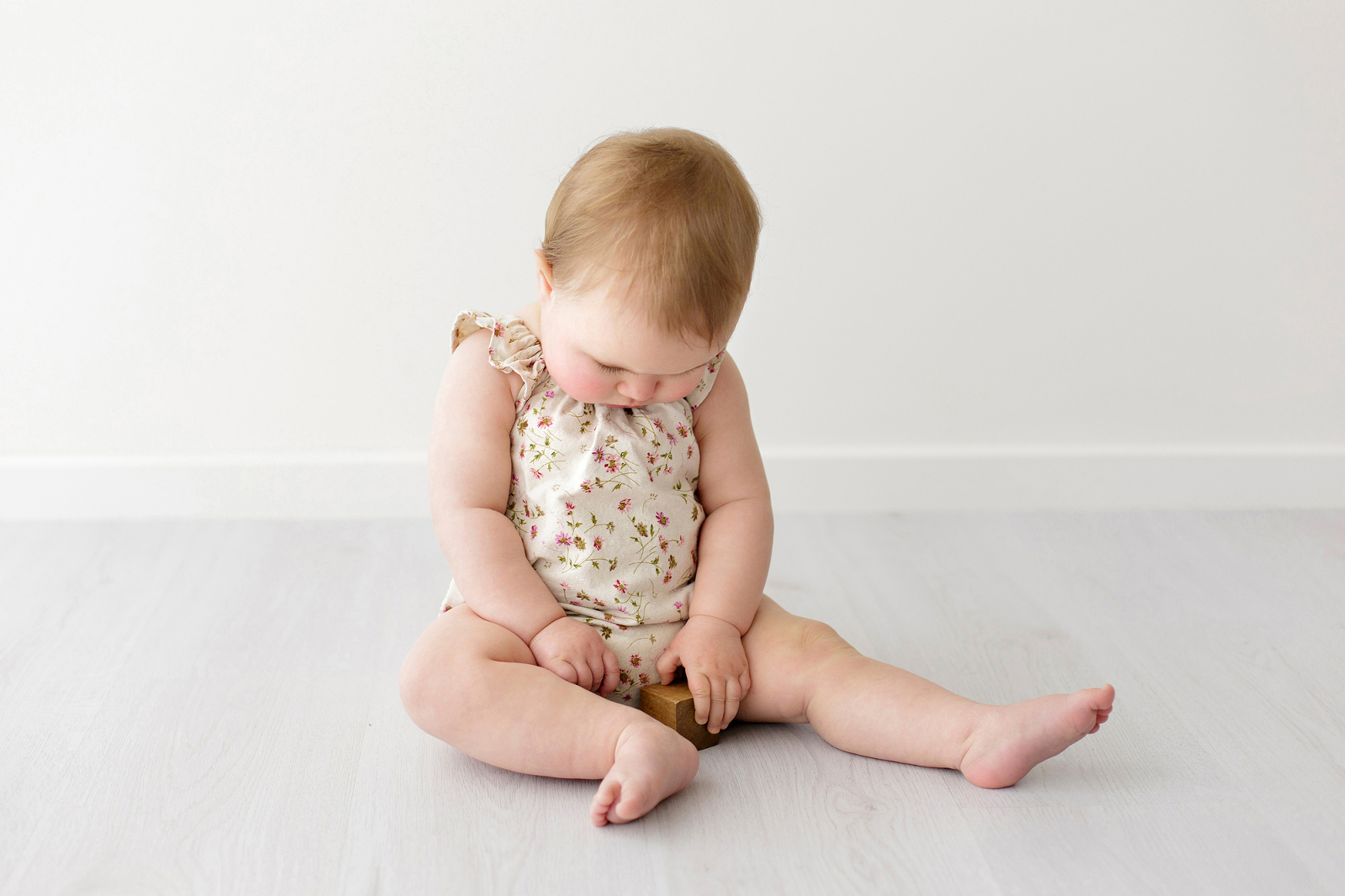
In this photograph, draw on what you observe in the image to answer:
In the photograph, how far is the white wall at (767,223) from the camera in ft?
4.96

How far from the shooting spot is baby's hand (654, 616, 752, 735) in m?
0.92

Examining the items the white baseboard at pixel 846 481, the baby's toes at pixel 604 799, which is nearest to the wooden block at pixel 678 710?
the baby's toes at pixel 604 799

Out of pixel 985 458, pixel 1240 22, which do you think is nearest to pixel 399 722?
pixel 985 458

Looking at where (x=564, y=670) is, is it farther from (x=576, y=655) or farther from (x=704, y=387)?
(x=704, y=387)

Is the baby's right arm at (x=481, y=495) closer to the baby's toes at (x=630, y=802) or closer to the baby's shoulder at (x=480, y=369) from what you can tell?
the baby's shoulder at (x=480, y=369)

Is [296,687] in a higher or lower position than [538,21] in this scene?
lower

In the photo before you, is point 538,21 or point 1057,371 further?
point 1057,371

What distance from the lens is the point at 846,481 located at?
5.51 ft

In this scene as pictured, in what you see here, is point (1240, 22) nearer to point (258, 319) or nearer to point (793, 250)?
point (793, 250)

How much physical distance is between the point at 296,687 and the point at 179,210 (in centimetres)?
78

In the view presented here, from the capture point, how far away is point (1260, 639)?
1.19 m

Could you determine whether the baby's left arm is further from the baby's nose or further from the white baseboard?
the white baseboard

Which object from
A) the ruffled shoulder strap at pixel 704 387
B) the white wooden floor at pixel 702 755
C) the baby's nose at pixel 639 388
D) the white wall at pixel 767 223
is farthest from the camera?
the white wall at pixel 767 223

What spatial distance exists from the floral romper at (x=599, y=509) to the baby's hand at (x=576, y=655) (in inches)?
0.9
